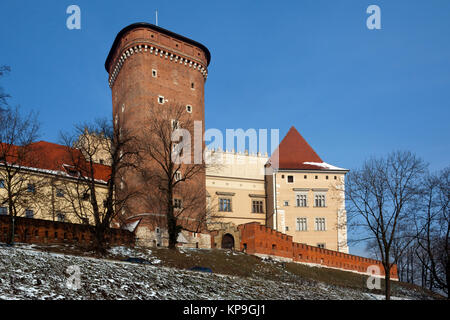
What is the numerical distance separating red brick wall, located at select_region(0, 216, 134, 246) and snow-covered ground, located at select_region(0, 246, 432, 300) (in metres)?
9.71

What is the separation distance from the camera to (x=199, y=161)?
142 ft

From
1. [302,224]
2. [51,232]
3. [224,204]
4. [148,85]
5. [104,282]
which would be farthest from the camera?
[224,204]

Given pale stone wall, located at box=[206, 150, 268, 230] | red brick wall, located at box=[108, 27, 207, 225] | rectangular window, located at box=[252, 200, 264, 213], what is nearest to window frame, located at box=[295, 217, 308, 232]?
pale stone wall, located at box=[206, 150, 268, 230]

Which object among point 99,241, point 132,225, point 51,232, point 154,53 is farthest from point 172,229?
point 154,53

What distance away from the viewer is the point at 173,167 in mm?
41344

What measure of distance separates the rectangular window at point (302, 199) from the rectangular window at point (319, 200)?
103 cm

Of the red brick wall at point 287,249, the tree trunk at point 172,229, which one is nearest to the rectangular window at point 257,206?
the red brick wall at point 287,249

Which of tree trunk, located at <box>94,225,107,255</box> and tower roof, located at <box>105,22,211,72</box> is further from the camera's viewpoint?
tower roof, located at <box>105,22,211,72</box>

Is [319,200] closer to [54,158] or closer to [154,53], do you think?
[154,53]

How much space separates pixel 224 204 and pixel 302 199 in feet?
26.6

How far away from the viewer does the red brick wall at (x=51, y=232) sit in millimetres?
28891

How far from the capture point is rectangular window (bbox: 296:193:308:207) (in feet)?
169

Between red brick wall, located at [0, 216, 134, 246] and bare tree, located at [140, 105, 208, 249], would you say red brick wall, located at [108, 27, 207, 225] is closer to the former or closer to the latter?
bare tree, located at [140, 105, 208, 249]

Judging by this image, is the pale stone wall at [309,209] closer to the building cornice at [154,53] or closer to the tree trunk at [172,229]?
the building cornice at [154,53]
